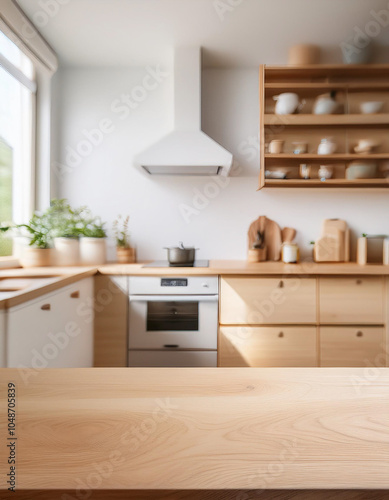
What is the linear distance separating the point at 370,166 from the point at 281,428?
9.61 feet

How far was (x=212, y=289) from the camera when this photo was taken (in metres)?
2.63

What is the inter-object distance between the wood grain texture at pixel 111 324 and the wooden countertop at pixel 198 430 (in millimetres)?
2054

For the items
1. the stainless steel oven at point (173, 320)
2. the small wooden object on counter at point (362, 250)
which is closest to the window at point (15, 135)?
the stainless steel oven at point (173, 320)

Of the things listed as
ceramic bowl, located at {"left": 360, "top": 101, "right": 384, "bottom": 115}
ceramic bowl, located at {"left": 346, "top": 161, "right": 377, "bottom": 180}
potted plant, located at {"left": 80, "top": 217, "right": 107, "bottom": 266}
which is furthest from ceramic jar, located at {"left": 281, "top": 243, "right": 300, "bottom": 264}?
potted plant, located at {"left": 80, "top": 217, "right": 107, "bottom": 266}

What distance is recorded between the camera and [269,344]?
261 centimetres

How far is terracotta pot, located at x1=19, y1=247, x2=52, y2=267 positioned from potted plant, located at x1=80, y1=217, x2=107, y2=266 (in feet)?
1.03

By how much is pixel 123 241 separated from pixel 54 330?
1347mm

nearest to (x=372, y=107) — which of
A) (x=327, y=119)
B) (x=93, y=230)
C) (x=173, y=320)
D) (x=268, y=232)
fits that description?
(x=327, y=119)

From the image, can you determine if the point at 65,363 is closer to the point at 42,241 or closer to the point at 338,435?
the point at 42,241

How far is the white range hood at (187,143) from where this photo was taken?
2779mm

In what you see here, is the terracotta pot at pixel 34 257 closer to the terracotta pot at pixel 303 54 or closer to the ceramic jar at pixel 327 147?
the ceramic jar at pixel 327 147

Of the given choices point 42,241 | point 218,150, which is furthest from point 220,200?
point 42,241

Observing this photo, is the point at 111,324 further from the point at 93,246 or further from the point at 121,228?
the point at 121,228

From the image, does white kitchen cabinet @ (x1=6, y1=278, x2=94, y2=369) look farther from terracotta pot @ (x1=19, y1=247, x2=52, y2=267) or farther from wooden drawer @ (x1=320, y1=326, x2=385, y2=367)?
wooden drawer @ (x1=320, y1=326, x2=385, y2=367)
